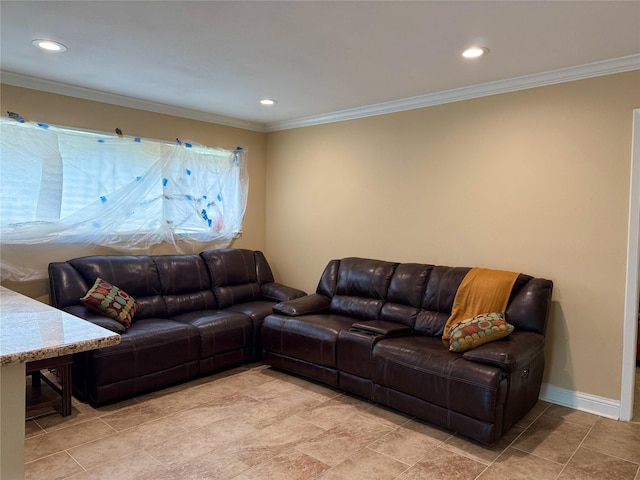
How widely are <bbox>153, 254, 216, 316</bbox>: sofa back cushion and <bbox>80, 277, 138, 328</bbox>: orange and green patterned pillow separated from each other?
533 mm

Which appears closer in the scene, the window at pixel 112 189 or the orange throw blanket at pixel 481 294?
the orange throw blanket at pixel 481 294

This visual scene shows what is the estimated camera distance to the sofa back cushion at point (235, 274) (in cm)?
455

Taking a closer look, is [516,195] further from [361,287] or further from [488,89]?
[361,287]

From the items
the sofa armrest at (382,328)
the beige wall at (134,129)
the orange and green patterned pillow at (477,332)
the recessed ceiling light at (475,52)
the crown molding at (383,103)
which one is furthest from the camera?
the beige wall at (134,129)

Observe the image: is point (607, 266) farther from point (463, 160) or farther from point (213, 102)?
point (213, 102)

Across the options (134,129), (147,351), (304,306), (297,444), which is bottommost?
(297,444)

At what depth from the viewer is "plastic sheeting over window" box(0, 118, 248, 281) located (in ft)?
11.8

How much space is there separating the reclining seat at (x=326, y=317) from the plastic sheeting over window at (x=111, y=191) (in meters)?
1.48

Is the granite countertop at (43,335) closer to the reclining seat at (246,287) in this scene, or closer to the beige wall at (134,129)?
the beige wall at (134,129)

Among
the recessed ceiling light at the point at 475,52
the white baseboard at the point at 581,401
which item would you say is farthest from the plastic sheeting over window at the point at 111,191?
the white baseboard at the point at 581,401

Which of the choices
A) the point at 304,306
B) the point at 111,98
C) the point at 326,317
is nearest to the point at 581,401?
the point at 326,317

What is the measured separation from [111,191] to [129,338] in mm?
1538

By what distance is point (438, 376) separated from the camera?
285 centimetres

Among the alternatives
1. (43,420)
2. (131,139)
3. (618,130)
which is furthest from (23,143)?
(618,130)
